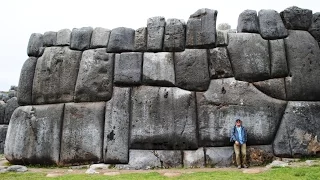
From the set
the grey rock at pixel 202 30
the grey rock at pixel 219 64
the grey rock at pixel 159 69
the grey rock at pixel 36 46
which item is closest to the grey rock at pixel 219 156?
the grey rock at pixel 219 64

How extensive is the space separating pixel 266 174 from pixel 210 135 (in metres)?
2.03

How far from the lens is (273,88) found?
8.36 meters

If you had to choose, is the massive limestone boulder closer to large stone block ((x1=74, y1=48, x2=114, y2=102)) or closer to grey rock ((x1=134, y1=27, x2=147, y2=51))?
grey rock ((x1=134, y1=27, x2=147, y2=51))

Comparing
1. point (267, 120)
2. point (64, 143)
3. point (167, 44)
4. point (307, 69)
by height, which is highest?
point (167, 44)

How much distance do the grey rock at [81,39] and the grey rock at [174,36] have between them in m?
2.25

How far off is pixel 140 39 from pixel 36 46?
10.7 feet

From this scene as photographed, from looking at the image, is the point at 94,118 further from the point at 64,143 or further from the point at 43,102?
the point at 43,102

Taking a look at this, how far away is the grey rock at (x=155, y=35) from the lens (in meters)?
8.72

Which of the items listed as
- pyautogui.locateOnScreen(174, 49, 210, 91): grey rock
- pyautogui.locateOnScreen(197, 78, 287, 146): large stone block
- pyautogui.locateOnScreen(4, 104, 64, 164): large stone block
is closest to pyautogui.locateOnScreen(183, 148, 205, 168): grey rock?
pyautogui.locateOnScreen(197, 78, 287, 146): large stone block

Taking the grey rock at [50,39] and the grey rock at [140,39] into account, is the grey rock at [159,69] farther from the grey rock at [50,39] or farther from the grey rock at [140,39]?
the grey rock at [50,39]

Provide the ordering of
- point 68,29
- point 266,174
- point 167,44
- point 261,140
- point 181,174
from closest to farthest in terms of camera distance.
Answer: point 266,174, point 181,174, point 261,140, point 167,44, point 68,29

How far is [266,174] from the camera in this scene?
6.39 meters

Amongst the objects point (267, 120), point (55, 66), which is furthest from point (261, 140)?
point (55, 66)

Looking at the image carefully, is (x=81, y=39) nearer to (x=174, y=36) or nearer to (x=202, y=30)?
(x=174, y=36)
